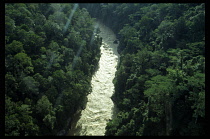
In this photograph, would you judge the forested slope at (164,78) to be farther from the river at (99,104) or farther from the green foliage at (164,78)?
the river at (99,104)

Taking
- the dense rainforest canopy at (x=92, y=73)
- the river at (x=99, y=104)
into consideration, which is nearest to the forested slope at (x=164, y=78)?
the dense rainforest canopy at (x=92, y=73)

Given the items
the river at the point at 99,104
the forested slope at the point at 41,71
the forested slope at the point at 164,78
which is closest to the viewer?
the forested slope at the point at 164,78

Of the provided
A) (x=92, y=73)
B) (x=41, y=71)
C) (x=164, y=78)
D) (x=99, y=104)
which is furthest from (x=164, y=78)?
(x=92, y=73)

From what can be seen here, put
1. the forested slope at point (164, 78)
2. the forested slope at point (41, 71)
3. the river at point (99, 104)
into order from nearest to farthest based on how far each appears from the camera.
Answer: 1. the forested slope at point (164, 78)
2. the forested slope at point (41, 71)
3. the river at point (99, 104)

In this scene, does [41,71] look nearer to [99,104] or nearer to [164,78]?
[99,104]

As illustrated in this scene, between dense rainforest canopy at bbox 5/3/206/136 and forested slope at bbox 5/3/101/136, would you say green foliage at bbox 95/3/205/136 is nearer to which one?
dense rainforest canopy at bbox 5/3/206/136

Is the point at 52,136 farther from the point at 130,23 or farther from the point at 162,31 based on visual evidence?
the point at 130,23
